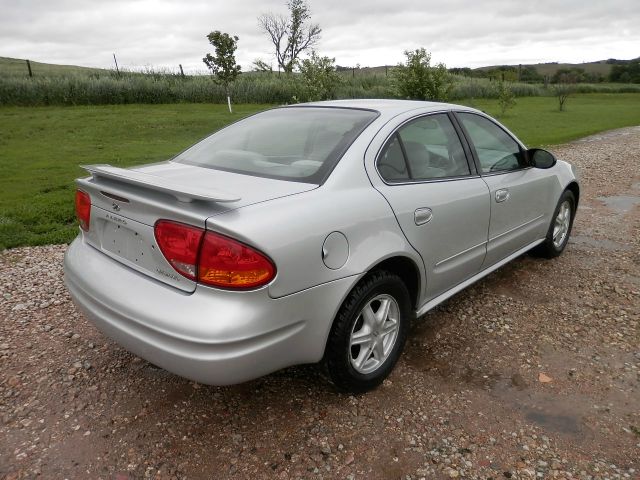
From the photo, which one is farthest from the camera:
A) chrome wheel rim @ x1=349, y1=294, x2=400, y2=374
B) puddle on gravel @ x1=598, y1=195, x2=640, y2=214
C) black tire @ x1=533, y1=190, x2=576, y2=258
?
puddle on gravel @ x1=598, y1=195, x2=640, y2=214

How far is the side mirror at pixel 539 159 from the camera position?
3893mm

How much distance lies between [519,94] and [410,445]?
39.6 m

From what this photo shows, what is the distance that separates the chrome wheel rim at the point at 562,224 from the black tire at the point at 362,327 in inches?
97.8

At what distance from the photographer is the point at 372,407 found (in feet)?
8.65

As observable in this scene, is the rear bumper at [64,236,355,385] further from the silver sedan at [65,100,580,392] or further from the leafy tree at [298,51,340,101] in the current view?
the leafy tree at [298,51,340,101]

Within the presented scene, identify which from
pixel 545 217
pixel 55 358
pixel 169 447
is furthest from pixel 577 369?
pixel 55 358

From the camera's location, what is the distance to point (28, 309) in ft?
12.5

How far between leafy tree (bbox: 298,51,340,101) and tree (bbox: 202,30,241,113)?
7.51 m

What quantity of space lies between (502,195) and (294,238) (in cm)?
200

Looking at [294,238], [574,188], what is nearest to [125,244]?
[294,238]

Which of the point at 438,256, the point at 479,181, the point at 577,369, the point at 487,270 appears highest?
the point at 479,181

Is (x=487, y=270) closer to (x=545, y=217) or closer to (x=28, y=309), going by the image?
(x=545, y=217)

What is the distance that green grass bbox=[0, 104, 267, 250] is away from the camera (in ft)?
20.7

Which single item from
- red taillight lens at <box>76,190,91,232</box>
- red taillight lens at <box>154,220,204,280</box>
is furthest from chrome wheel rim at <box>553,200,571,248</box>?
red taillight lens at <box>76,190,91,232</box>
